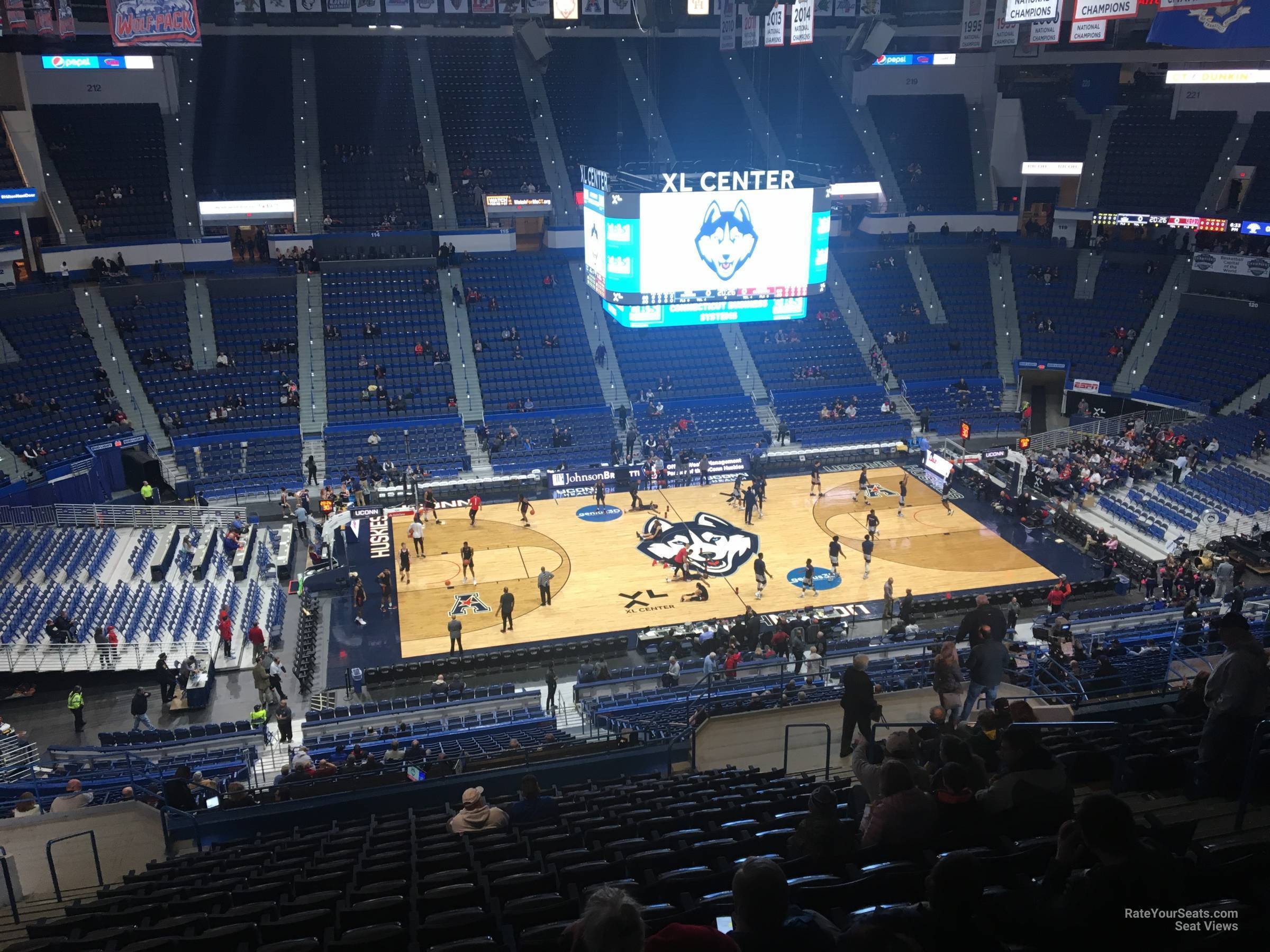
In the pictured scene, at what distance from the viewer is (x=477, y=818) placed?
32.6ft

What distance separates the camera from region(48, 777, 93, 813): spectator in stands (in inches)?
540

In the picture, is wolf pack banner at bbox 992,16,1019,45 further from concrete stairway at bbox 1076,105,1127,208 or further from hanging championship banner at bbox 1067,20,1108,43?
concrete stairway at bbox 1076,105,1127,208

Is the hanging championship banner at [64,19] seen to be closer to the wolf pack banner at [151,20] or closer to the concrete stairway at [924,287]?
the wolf pack banner at [151,20]

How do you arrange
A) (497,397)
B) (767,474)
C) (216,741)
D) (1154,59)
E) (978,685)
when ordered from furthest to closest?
(1154,59)
(497,397)
(767,474)
(216,741)
(978,685)

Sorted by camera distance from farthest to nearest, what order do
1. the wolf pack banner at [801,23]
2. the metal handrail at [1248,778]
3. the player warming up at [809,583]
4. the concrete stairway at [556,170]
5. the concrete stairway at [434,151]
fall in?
the concrete stairway at [556,170] → the concrete stairway at [434,151] → the wolf pack banner at [801,23] → the player warming up at [809,583] → the metal handrail at [1248,778]

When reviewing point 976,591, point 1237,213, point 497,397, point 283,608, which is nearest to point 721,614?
point 976,591

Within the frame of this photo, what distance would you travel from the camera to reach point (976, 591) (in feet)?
90.2

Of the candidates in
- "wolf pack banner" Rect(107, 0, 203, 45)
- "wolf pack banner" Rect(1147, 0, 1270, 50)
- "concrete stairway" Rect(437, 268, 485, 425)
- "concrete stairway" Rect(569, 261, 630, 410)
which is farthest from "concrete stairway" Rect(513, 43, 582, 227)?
"wolf pack banner" Rect(1147, 0, 1270, 50)

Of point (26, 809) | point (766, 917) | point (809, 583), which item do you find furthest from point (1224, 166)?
point (766, 917)

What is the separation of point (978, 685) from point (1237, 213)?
122 ft

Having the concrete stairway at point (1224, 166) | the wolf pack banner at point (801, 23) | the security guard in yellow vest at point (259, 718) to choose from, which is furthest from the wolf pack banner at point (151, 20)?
the concrete stairway at point (1224, 166)

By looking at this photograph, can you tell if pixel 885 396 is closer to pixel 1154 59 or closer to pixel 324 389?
pixel 1154 59

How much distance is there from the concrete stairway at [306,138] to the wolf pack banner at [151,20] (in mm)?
12100

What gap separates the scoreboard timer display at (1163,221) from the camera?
42625 millimetres
